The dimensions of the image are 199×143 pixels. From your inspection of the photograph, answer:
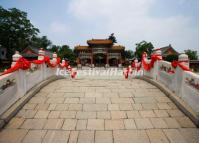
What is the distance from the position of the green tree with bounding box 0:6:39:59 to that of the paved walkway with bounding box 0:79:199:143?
3326cm

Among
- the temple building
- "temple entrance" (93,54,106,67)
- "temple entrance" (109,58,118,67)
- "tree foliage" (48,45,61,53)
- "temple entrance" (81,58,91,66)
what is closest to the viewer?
the temple building

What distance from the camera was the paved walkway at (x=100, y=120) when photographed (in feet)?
9.45

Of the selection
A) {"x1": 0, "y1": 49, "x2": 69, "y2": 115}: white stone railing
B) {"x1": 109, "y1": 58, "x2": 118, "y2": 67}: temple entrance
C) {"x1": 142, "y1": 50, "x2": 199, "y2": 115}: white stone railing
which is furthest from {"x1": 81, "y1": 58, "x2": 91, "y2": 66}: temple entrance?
{"x1": 142, "y1": 50, "x2": 199, "y2": 115}: white stone railing

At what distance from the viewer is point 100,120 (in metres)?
3.48

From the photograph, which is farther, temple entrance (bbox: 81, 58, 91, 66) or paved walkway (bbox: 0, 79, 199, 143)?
temple entrance (bbox: 81, 58, 91, 66)

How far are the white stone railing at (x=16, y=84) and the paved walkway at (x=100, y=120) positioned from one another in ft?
1.11

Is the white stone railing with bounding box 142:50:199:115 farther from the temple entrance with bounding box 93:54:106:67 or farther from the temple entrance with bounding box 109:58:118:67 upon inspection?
the temple entrance with bounding box 93:54:106:67

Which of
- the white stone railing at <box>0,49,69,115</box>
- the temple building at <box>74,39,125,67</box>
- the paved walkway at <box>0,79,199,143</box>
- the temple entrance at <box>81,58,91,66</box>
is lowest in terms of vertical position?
the paved walkway at <box>0,79,199,143</box>

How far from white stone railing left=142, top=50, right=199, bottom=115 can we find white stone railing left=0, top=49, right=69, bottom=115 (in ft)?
13.3

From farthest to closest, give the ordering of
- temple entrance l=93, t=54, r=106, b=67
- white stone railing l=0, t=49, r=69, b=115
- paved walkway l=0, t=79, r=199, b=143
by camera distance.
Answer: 1. temple entrance l=93, t=54, r=106, b=67
2. white stone railing l=0, t=49, r=69, b=115
3. paved walkway l=0, t=79, r=199, b=143

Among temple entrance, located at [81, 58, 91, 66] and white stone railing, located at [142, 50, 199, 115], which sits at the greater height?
temple entrance, located at [81, 58, 91, 66]

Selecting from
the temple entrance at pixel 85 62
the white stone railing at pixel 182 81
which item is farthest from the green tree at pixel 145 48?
the white stone railing at pixel 182 81

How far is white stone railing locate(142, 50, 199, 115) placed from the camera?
3.53m

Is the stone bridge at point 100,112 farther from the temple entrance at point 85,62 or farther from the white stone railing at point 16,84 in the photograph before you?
the temple entrance at point 85,62
